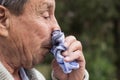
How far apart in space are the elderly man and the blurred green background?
20.5ft

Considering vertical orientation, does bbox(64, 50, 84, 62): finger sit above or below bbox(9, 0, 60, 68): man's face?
below

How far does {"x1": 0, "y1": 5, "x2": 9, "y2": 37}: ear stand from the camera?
3.20m

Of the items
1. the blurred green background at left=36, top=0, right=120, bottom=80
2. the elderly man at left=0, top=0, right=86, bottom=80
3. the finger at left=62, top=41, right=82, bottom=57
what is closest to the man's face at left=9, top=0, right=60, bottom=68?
the elderly man at left=0, top=0, right=86, bottom=80

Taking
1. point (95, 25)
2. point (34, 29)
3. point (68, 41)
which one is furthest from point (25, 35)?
point (95, 25)

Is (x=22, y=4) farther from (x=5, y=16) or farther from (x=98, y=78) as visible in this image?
(x=98, y=78)

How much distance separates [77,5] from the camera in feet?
34.0

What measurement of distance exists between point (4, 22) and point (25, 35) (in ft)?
0.46

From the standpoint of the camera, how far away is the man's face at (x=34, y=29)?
10.6ft

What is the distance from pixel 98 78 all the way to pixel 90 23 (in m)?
2.83

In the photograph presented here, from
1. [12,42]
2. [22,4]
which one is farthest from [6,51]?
[22,4]

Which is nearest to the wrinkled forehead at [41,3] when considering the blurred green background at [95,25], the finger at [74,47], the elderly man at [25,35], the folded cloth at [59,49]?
the elderly man at [25,35]

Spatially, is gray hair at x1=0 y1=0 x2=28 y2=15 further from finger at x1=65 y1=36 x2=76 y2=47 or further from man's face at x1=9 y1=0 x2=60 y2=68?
finger at x1=65 y1=36 x2=76 y2=47

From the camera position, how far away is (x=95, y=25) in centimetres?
1058

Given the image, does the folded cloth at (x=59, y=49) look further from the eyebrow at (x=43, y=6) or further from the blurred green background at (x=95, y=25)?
the blurred green background at (x=95, y=25)
